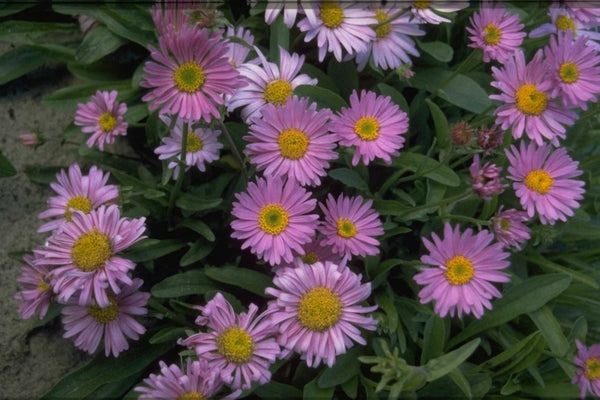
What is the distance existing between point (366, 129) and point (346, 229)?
0.37 meters

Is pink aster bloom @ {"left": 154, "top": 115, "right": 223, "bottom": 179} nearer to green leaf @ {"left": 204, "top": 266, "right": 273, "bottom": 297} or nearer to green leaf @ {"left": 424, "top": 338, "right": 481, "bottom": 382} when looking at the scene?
green leaf @ {"left": 204, "top": 266, "right": 273, "bottom": 297}

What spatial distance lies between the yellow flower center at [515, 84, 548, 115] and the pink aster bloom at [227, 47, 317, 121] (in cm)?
75

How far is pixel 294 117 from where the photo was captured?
227 centimetres

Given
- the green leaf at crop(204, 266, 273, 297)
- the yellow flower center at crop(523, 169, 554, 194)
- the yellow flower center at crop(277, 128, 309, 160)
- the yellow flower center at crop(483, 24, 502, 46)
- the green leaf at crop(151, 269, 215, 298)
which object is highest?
the yellow flower center at crop(483, 24, 502, 46)

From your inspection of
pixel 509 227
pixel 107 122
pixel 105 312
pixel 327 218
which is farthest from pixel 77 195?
pixel 509 227

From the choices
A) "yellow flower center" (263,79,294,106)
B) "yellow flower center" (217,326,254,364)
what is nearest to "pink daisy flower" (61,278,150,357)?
"yellow flower center" (217,326,254,364)

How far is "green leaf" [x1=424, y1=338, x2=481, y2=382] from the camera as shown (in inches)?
79.4

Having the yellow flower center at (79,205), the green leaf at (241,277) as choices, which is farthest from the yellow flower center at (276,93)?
the yellow flower center at (79,205)

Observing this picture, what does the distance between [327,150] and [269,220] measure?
0.32 metres

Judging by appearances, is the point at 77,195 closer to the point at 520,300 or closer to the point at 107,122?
the point at 107,122

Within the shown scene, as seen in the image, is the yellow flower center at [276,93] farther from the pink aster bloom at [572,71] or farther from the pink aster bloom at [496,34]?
the pink aster bloom at [572,71]

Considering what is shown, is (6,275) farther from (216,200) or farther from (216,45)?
(216,45)

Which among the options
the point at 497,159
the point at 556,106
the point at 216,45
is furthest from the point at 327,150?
the point at 556,106

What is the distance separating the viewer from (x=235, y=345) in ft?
Answer: 6.61
